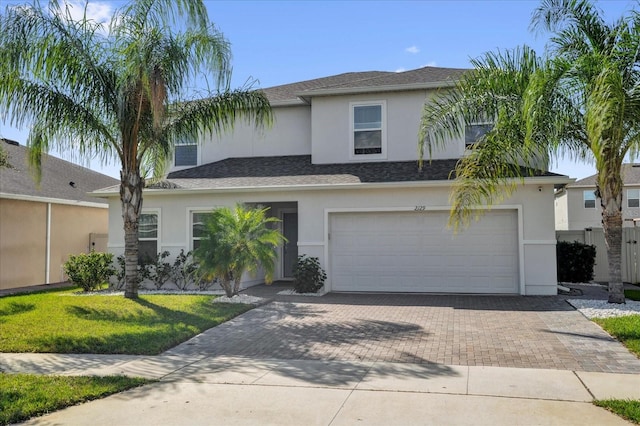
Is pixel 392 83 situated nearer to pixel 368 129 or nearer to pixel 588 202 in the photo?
pixel 368 129

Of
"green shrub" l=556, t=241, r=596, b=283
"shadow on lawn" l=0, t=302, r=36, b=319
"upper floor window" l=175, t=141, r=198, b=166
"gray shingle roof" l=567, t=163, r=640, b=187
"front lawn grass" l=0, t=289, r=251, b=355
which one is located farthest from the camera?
"gray shingle roof" l=567, t=163, r=640, b=187

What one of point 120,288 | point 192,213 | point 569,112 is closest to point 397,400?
point 569,112

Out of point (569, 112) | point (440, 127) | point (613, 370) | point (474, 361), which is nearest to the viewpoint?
point (613, 370)

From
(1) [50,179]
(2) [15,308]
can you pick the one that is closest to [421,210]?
(2) [15,308]

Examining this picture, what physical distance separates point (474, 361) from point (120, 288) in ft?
39.8

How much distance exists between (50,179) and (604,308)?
19337 mm

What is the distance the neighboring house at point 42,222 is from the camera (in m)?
17.2

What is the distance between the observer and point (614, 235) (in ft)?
37.6

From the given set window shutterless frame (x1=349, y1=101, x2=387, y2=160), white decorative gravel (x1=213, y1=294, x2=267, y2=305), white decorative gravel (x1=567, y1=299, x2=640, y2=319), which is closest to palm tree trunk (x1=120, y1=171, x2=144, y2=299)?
white decorative gravel (x1=213, y1=294, x2=267, y2=305)

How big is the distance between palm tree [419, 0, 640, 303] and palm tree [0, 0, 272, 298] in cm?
525

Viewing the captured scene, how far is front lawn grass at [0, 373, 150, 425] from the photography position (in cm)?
569

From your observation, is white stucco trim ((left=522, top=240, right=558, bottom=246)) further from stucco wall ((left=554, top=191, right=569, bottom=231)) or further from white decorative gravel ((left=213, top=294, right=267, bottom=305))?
stucco wall ((left=554, top=191, right=569, bottom=231))

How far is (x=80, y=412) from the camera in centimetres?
576

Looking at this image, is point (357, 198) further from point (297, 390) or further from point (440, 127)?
point (297, 390)
